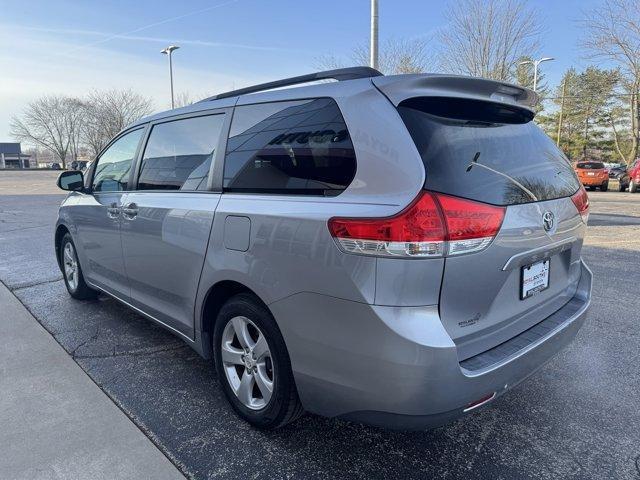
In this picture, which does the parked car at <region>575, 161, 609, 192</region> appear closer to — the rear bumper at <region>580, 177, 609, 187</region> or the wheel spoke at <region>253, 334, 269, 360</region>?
the rear bumper at <region>580, 177, 609, 187</region>

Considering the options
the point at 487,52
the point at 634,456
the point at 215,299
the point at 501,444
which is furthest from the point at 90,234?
the point at 487,52

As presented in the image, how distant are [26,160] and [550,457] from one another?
11783cm

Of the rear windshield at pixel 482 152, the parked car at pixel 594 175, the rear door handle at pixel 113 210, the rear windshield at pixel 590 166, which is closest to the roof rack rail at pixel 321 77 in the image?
the rear windshield at pixel 482 152

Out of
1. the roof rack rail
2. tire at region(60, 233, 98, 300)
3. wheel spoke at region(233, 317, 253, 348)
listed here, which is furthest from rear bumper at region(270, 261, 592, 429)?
tire at region(60, 233, 98, 300)

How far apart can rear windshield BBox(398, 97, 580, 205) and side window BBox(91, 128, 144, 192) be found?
251cm

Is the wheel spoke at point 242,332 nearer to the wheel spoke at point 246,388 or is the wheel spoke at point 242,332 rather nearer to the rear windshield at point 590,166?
the wheel spoke at point 246,388

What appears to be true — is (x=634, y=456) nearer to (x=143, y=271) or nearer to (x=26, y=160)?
(x=143, y=271)

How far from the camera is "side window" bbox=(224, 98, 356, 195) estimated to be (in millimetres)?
2061

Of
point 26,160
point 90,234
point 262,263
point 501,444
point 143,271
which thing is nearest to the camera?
point 262,263

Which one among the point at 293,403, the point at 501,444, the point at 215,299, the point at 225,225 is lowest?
the point at 501,444

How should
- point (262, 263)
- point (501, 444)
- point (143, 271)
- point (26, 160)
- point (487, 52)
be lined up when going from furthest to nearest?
1. point (26, 160)
2. point (487, 52)
3. point (143, 271)
4. point (501, 444)
5. point (262, 263)

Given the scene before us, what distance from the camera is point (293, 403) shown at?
2.29 metres

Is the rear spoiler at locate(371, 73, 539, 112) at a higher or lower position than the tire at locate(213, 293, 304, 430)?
higher

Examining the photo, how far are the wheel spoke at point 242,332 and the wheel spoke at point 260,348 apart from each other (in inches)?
2.5
